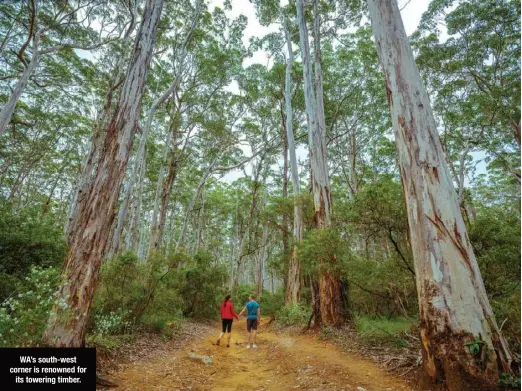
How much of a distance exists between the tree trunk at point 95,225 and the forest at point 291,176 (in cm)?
3

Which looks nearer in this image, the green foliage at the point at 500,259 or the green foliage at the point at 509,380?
the green foliage at the point at 509,380

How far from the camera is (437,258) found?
332 cm

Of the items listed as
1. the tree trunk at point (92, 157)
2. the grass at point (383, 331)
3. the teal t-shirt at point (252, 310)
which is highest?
the tree trunk at point (92, 157)

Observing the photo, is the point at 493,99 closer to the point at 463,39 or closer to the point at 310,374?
the point at 463,39

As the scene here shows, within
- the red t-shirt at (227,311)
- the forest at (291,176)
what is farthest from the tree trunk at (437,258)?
the red t-shirt at (227,311)

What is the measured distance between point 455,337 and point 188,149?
15.8 metres

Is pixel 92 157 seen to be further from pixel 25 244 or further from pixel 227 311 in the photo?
pixel 227 311

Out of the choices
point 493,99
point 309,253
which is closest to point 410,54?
point 309,253

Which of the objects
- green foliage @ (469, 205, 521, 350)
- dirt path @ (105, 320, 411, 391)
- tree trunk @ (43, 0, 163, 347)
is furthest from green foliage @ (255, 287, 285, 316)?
tree trunk @ (43, 0, 163, 347)

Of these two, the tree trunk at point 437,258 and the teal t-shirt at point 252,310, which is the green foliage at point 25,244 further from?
the tree trunk at point 437,258

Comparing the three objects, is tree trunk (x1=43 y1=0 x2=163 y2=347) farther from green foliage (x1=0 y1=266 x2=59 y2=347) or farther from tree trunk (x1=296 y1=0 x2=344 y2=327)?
tree trunk (x1=296 y1=0 x2=344 y2=327)

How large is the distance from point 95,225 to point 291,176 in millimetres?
9460

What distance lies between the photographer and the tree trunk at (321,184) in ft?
25.1

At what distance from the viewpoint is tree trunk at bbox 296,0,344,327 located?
7643 millimetres
